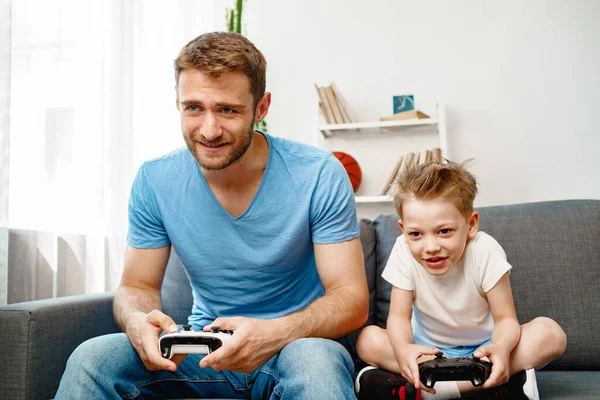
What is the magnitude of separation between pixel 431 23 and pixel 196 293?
2.47 meters

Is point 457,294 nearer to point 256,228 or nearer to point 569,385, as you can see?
point 569,385

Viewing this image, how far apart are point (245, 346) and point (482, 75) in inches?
107

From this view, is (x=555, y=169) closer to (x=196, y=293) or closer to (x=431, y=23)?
(x=431, y=23)

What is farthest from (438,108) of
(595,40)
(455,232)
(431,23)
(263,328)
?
(263,328)


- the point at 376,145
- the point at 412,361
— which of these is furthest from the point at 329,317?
the point at 376,145

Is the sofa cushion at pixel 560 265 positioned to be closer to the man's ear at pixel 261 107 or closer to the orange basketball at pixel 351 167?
the man's ear at pixel 261 107

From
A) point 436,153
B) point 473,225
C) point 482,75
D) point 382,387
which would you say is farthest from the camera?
point 482,75

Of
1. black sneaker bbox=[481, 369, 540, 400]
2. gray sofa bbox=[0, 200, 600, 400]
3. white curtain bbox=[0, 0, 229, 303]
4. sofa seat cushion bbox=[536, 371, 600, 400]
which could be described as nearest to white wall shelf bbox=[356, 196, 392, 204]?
white curtain bbox=[0, 0, 229, 303]

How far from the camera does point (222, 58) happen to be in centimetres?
130

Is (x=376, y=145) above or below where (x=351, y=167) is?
above

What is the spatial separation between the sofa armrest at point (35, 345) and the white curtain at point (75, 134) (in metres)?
0.31

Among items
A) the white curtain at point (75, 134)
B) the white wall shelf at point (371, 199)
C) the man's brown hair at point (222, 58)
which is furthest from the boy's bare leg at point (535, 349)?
the white wall shelf at point (371, 199)

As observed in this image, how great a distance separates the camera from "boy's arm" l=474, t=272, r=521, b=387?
1158 mm

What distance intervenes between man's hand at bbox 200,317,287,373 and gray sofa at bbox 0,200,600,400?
1.42 ft
